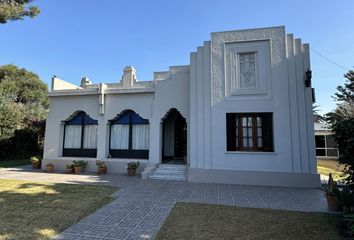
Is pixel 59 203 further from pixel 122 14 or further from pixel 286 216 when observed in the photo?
pixel 122 14

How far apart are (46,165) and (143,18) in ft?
34.3

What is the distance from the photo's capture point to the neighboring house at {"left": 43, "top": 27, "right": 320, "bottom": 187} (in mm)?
9484

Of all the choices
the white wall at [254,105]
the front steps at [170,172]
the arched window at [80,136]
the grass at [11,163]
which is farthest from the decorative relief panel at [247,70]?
the grass at [11,163]

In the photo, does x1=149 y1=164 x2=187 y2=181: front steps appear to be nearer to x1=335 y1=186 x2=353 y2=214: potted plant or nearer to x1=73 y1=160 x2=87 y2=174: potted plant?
x1=73 y1=160 x2=87 y2=174: potted plant

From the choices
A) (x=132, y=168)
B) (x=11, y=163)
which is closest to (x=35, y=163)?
(x=11, y=163)

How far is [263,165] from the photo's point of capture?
963cm

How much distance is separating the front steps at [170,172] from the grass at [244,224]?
4424mm

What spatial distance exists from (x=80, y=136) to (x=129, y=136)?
11.2 feet

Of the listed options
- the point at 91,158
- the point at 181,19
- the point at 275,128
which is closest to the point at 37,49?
the point at 91,158

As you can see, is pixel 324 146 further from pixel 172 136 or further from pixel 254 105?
pixel 172 136

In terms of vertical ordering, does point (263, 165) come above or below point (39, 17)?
below

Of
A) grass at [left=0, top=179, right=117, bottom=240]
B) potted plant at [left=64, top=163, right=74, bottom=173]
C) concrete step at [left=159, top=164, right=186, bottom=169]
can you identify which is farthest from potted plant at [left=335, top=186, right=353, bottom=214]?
potted plant at [left=64, top=163, right=74, bottom=173]

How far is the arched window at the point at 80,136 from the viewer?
13346 millimetres

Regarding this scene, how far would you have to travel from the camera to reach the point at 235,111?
10125 millimetres
